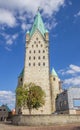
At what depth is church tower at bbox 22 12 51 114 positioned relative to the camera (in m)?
89.1

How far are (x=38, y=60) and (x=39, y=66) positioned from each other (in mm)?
2929

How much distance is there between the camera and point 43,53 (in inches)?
3772

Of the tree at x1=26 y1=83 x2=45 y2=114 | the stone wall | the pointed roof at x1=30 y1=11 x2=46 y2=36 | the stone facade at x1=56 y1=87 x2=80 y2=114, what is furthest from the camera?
the pointed roof at x1=30 y1=11 x2=46 y2=36

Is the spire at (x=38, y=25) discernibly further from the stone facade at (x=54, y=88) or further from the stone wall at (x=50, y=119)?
the stone wall at (x=50, y=119)

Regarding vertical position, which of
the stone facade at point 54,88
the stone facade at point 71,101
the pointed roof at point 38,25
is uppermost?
the pointed roof at point 38,25

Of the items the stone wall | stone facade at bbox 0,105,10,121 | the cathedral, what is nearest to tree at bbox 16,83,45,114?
the stone wall

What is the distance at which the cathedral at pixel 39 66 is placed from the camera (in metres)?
89.1

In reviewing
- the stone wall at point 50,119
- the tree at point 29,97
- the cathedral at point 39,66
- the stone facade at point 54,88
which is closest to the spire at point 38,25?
the cathedral at point 39,66

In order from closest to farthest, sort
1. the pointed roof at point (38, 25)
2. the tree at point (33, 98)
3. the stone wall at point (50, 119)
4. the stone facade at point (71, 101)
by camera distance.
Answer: the stone wall at point (50, 119) → the tree at point (33, 98) → the stone facade at point (71, 101) → the pointed roof at point (38, 25)

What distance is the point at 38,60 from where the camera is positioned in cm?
9400

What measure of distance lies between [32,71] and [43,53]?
10.5 meters

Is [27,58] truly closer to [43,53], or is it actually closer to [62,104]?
[43,53]

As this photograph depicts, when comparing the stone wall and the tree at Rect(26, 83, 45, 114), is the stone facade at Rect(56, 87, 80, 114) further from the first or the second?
the stone wall

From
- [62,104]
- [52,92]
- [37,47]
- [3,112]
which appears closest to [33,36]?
[37,47]
